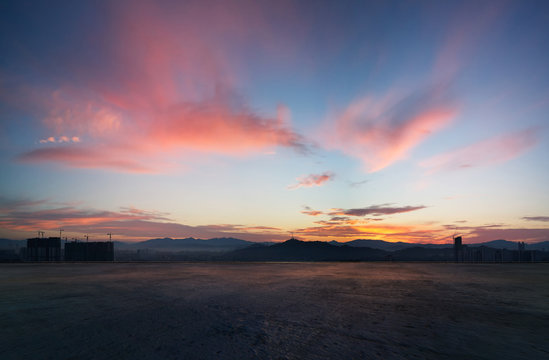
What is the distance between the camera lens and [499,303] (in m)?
30.6

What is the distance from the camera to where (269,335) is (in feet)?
58.0

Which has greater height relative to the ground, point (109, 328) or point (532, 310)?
point (109, 328)

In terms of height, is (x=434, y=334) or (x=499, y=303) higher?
(x=434, y=334)

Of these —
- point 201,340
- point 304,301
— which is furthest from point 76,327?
point 304,301

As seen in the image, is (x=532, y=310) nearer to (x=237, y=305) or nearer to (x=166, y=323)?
(x=237, y=305)

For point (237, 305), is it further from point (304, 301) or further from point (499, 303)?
point (499, 303)

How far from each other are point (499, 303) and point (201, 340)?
101 ft

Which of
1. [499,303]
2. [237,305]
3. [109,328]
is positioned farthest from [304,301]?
[499,303]

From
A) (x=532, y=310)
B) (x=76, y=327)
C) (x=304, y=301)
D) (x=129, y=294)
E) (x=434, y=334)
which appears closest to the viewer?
(x=434, y=334)

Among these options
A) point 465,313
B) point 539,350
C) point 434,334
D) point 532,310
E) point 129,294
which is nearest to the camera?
point 539,350

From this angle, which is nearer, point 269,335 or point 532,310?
point 269,335

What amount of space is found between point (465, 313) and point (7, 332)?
3317 cm

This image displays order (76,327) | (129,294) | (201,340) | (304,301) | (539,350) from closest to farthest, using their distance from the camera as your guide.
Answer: (539,350), (201,340), (76,327), (304,301), (129,294)

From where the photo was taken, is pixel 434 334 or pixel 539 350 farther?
pixel 434 334
